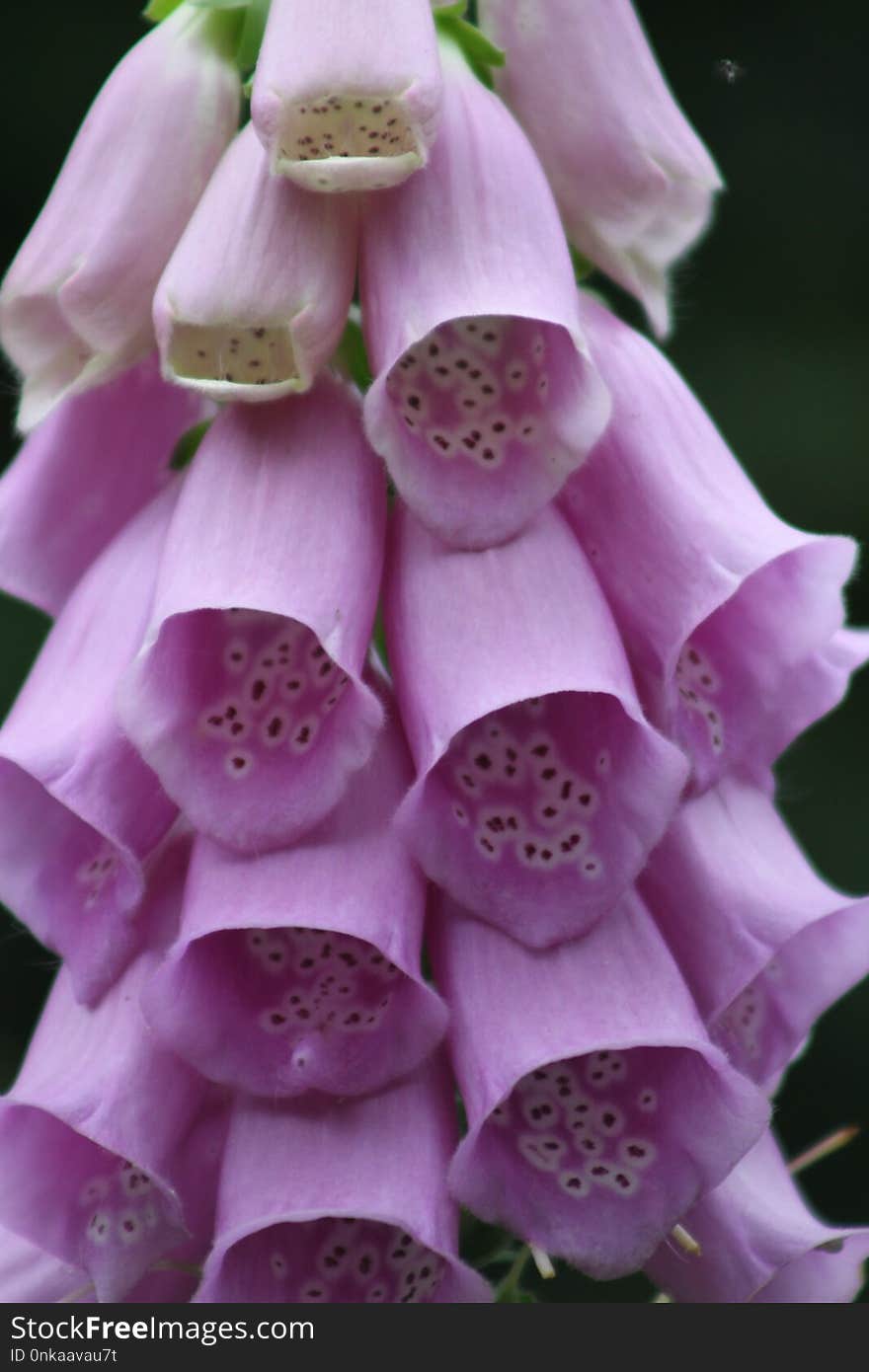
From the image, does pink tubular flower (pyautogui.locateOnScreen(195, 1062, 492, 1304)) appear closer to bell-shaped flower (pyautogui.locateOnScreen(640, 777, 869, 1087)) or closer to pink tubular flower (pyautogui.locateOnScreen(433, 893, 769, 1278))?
pink tubular flower (pyautogui.locateOnScreen(433, 893, 769, 1278))

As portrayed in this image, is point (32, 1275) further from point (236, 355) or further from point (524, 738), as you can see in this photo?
point (236, 355)

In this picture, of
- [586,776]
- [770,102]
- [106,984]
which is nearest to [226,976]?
[106,984]

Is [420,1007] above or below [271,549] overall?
below

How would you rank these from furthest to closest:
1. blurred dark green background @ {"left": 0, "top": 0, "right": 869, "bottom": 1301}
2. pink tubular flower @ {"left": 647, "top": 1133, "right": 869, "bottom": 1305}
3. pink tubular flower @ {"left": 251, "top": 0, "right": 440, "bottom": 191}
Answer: blurred dark green background @ {"left": 0, "top": 0, "right": 869, "bottom": 1301} → pink tubular flower @ {"left": 647, "top": 1133, "right": 869, "bottom": 1305} → pink tubular flower @ {"left": 251, "top": 0, "right": 440, "bottom": 191}

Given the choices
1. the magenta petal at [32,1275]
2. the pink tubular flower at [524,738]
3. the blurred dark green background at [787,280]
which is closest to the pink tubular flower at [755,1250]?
the pink tubular flower at [524,738]

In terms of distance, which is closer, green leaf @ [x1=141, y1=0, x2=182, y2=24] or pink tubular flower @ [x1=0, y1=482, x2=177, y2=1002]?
pink tubular flower @ [x1=0, y1=482, x2=177, y2=1002]

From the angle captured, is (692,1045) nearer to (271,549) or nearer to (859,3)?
(271,549)

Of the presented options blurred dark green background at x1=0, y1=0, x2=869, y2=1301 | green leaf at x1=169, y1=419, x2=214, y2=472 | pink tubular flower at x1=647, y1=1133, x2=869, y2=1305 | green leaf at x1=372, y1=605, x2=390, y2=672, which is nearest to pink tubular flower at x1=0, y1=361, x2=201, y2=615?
green leaf at x1=169, y1=419, x2=214, y2=472

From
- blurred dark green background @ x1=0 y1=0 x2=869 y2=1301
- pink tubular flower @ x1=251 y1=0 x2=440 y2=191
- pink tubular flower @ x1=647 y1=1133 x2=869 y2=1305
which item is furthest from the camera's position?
blurred dark green background @ x1=0 y1=0 x2=869 y2=1301
